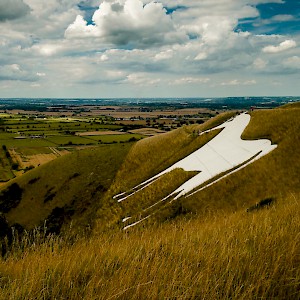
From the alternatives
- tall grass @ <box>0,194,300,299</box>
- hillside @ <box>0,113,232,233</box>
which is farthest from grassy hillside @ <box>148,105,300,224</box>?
tall grass @ <box>0,194,300,299</box>

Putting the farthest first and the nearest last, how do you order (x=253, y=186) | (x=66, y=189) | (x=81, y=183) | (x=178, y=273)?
(x=66, y=189)
(x=81, y=183)
(x=253, y=186)
(x=178, y=273)

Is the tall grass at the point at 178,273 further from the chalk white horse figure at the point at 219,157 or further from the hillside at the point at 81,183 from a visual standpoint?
the hillside at the point at 81,183

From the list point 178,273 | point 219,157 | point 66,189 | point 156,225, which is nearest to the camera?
point 178,273

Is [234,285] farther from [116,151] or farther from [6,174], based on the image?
[6,174]

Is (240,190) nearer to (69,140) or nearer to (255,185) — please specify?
(255,185)

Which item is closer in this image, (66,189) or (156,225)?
(156,225)

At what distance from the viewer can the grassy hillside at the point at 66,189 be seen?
141 feet

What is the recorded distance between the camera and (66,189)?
50.5 metres

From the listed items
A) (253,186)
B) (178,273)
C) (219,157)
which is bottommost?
(253,186)

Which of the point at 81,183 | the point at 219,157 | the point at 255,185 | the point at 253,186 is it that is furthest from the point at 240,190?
the point at 81,183

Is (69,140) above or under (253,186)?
under

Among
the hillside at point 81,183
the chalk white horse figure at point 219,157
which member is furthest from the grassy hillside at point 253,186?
the hillside at point 81,183

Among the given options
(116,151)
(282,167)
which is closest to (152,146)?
(116,151)

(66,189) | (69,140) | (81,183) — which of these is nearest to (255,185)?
(81,183)
